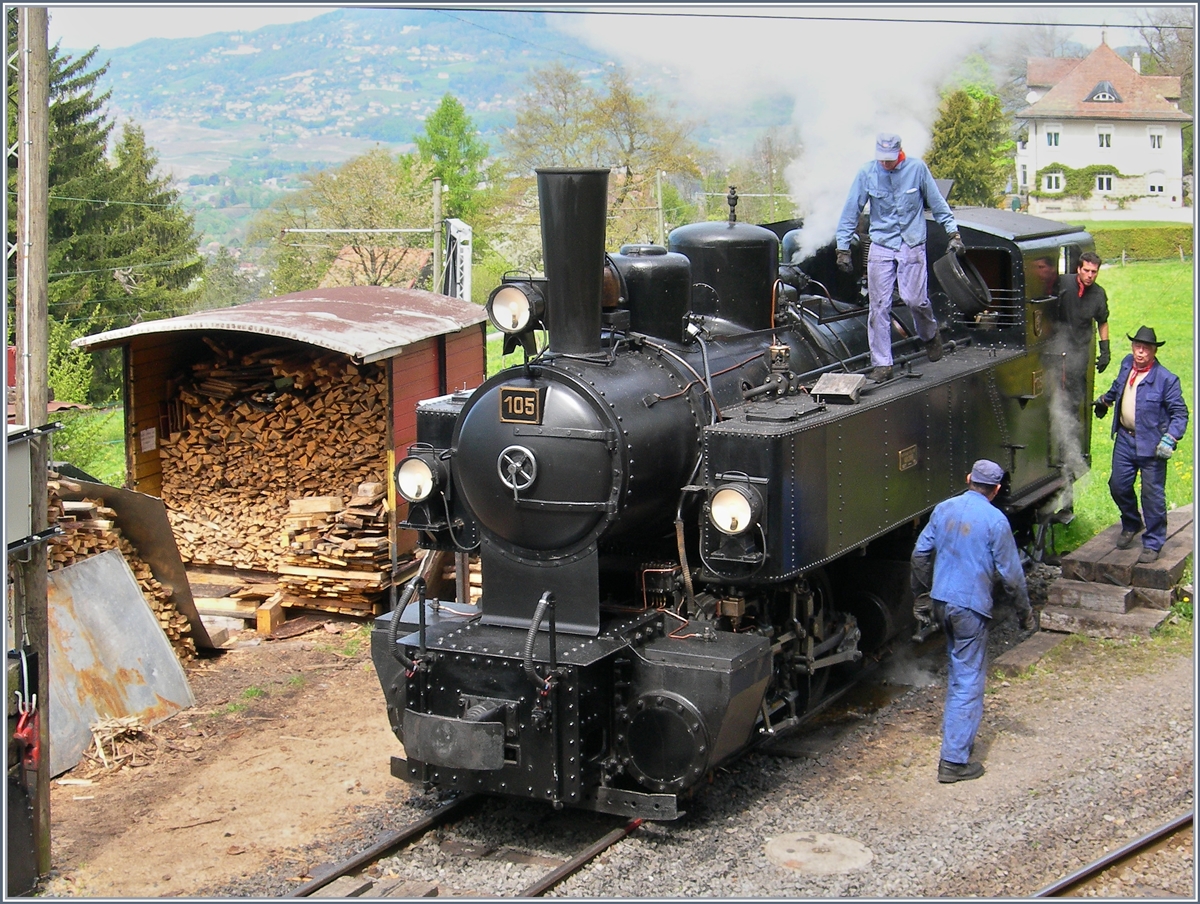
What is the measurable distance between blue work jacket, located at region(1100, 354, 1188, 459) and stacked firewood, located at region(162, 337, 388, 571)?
18.6 ft

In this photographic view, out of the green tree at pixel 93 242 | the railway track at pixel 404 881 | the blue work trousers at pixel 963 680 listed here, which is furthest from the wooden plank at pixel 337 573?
the green tree at pixel 93 242

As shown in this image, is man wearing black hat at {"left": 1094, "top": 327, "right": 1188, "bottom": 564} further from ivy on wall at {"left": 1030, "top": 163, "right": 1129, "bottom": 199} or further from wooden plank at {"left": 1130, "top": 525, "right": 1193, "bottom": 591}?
ivy on wall at {"left": 1030, "top": 163, "right": 1129, "bottom": 199}

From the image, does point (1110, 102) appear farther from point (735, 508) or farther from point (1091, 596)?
point (735, 508)

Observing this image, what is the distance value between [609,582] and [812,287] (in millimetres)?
3153

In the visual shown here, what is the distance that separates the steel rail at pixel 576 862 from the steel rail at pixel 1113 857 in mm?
1860

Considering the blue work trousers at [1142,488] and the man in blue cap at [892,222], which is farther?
the blue work trousers at [1142,488]

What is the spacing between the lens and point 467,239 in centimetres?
1348

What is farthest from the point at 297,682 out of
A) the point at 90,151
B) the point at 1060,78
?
the point at 1060,78

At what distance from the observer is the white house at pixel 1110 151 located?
41688mm

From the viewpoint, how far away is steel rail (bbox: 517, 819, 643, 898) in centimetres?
556

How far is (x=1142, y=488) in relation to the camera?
31.8ft

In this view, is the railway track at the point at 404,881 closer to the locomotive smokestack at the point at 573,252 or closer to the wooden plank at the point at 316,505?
the locomotive smokestack at the point at 573,252

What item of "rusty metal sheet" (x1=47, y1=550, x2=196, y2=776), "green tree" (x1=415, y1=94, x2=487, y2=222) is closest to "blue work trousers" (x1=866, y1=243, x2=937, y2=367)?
"rusty metal sheet" (x1=47, y1=550, x2=196, y2=776)

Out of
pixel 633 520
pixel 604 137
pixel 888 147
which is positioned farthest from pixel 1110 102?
pixel 633 520
